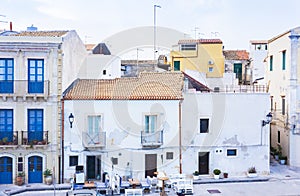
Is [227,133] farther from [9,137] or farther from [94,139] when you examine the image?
[9,137]

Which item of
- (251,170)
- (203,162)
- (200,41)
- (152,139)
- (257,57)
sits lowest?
(251,170)

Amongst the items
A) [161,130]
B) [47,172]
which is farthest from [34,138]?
[161,130]

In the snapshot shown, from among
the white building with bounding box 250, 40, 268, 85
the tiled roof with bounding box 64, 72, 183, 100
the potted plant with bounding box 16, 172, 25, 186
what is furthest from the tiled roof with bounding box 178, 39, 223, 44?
the potted plant with bounding box 16, 172, 25, 186

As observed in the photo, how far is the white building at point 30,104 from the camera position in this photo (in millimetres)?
20828

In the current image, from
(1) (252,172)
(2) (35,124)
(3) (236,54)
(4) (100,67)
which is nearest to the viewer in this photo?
(2) (35,124)

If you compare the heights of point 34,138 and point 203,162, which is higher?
point 34,138

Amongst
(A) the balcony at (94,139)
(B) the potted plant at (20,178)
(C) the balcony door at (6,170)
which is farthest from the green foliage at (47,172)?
(A) the balcony at (94,139)

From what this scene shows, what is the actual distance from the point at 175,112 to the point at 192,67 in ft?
46.2

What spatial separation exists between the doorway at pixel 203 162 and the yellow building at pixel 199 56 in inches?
541

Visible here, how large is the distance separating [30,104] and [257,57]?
958 inches

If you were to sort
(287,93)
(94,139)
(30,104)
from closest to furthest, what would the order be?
(30,104) → (94,139) → (287,93)

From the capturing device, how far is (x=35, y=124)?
69.9 feet

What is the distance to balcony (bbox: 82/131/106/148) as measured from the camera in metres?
21.3

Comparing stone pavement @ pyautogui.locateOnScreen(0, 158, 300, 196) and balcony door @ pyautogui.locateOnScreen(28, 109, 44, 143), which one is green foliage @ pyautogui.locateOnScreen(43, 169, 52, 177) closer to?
stone pavement @ pyautogui.locateOnScreen(0, 158, 300, 196)
